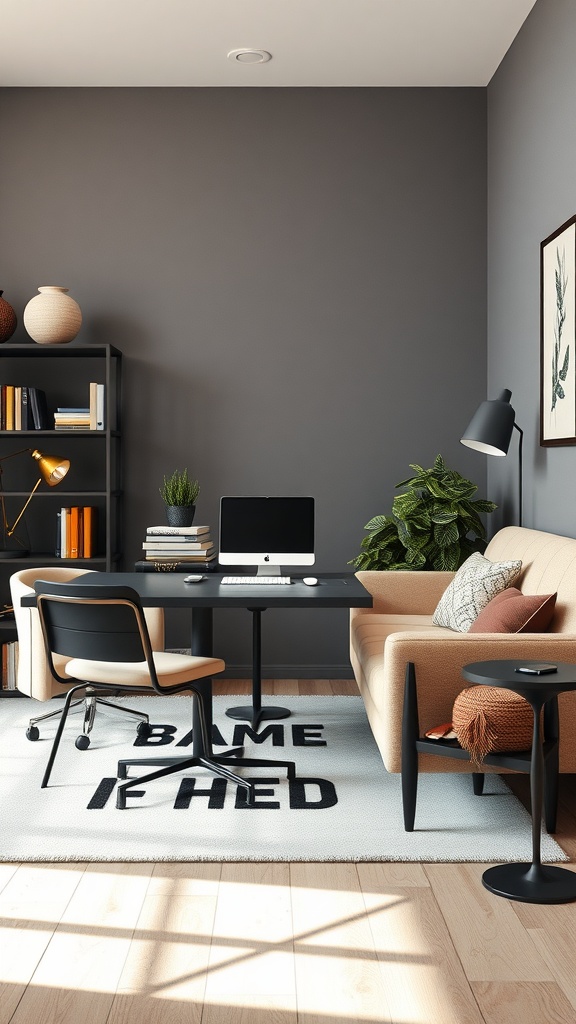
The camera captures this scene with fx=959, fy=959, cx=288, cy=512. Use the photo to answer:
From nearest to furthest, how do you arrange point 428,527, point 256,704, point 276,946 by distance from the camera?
point 276,946 → point 256,704 → point 428,527

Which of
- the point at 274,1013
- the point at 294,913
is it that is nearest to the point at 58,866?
the point at 294,913

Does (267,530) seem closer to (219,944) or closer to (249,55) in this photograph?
(219,944)

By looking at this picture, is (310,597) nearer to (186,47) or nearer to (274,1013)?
(274,1013)

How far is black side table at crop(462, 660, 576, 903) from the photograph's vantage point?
7.83ft

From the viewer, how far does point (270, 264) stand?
5.10 meters

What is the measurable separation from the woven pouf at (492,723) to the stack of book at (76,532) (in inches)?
102

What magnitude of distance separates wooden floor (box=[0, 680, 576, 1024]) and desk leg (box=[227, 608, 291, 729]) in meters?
1.52

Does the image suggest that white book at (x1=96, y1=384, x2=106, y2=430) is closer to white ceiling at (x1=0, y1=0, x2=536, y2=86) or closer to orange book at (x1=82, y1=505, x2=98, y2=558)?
orange book at (x1=82, y1=505, x2=98, y2=558)

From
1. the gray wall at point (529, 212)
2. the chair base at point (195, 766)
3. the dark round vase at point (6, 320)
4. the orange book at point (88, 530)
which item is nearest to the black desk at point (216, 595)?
the chair base at point (195, 766)

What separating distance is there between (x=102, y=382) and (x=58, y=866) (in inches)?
117

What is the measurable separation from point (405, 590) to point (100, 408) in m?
1.77

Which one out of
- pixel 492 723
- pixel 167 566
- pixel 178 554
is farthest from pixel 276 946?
pixel 178 554

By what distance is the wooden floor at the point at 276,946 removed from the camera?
6.39 feet

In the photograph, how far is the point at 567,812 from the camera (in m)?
3.08
